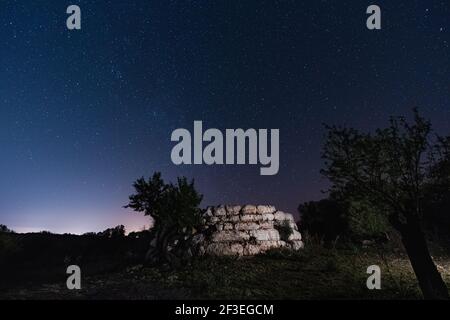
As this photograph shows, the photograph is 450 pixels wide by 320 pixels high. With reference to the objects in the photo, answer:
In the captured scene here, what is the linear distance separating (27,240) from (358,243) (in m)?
27.8

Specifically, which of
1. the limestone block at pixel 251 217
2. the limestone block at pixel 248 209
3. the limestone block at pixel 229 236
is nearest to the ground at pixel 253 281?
the limestone block at pixel 229 236

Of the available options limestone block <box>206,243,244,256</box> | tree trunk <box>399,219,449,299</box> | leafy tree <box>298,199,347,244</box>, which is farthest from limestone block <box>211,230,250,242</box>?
tree trunk <box>399,219,449,299</box>

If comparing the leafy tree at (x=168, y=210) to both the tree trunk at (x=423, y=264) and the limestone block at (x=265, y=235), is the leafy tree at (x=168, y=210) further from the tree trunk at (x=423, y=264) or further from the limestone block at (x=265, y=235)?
the tree trunk at (x=423, y=264)

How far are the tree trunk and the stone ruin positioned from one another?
11162 mm

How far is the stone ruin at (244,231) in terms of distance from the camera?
82.8ft

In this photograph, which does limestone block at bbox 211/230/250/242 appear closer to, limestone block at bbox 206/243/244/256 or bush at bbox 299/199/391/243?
limestone block at bbox 206/243/244/256

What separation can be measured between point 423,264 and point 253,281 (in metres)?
7.76

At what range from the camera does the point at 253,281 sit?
62.6 ft

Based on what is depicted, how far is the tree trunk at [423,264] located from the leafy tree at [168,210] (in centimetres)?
1287

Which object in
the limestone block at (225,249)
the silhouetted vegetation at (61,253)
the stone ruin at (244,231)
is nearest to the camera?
the silhouetted vegetation at (61,253)

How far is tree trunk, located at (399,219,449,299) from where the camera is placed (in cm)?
1575

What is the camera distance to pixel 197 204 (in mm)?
24859
